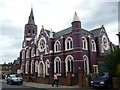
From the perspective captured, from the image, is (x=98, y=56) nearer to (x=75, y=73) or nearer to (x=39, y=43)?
(x=75, y=73)

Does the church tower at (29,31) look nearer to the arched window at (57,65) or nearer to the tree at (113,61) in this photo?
the arched window at (57,65)

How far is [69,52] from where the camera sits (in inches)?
1032

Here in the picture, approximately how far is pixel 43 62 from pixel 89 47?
34.2 ft

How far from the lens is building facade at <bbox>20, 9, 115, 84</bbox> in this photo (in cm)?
2495

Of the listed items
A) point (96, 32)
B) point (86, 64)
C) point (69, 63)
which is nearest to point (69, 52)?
point (69, 63)

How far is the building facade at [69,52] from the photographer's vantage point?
25.0 meters

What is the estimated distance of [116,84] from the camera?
16.5 metres

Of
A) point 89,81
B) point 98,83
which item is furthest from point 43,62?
point 98,83

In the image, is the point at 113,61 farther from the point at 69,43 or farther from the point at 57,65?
the point at 57,65

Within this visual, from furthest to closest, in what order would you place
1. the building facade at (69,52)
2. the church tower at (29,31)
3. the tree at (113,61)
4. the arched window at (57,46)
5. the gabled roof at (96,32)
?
the church tower at (29,31), the gabled roof at (96,32), the arched window at (57,46), the building facade at (69,52), the tree at (113,61)

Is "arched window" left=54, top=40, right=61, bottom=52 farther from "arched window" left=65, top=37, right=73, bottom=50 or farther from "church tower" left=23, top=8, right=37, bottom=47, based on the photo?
"church tower" left=23, top=8, right=37, bottom=47

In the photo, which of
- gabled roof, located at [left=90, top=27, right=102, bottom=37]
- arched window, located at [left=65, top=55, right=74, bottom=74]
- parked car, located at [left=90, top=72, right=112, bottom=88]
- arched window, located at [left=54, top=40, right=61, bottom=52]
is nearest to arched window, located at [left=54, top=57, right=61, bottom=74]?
arched window, located at [left=54, top=40, right=61, bottom=52]

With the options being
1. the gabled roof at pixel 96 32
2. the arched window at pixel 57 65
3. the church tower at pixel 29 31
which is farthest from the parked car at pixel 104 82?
the church tower at pixel 29 31

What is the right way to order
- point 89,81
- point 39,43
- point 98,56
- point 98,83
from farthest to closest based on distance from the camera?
point 39,43 < point 98,56 < point 89,81 < point 98,83
